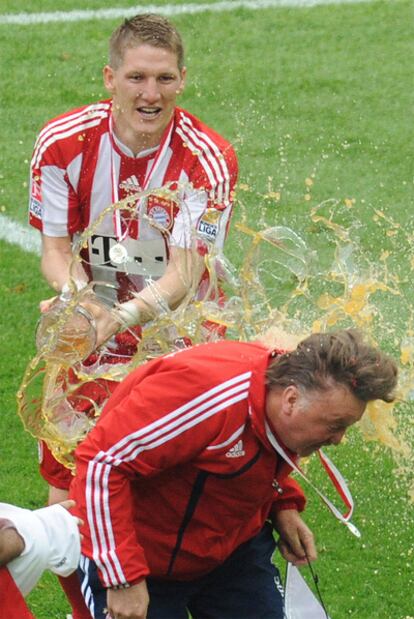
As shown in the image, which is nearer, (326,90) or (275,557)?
(275,557)

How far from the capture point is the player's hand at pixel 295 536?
4.82 meters

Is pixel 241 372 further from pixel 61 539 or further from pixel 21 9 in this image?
pixel 21 9

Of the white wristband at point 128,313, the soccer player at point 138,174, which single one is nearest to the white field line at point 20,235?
the soccer player at point 138,174

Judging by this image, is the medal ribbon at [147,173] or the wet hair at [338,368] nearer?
the wet hair at [338,368]

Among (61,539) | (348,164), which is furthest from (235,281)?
(348,164)

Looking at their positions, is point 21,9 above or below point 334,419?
below

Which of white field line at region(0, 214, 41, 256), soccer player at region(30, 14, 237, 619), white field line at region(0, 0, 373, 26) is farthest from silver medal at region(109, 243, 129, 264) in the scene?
white field line at region(0, 0, 373, 26)

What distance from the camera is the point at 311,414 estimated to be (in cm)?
404

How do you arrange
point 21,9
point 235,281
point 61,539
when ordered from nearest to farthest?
1. point 61,539
2. point 235,281
3. point 21,9

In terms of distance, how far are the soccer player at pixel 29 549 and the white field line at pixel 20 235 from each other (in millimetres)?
4657

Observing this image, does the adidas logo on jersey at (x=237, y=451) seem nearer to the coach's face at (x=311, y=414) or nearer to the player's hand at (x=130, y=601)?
the coach's face at (x=311, y=414)

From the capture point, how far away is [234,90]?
1051 cm

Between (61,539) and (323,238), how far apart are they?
4.75 m

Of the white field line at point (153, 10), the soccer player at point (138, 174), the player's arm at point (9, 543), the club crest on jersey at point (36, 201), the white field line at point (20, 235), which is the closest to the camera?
the player's arm at point (9, 543)
